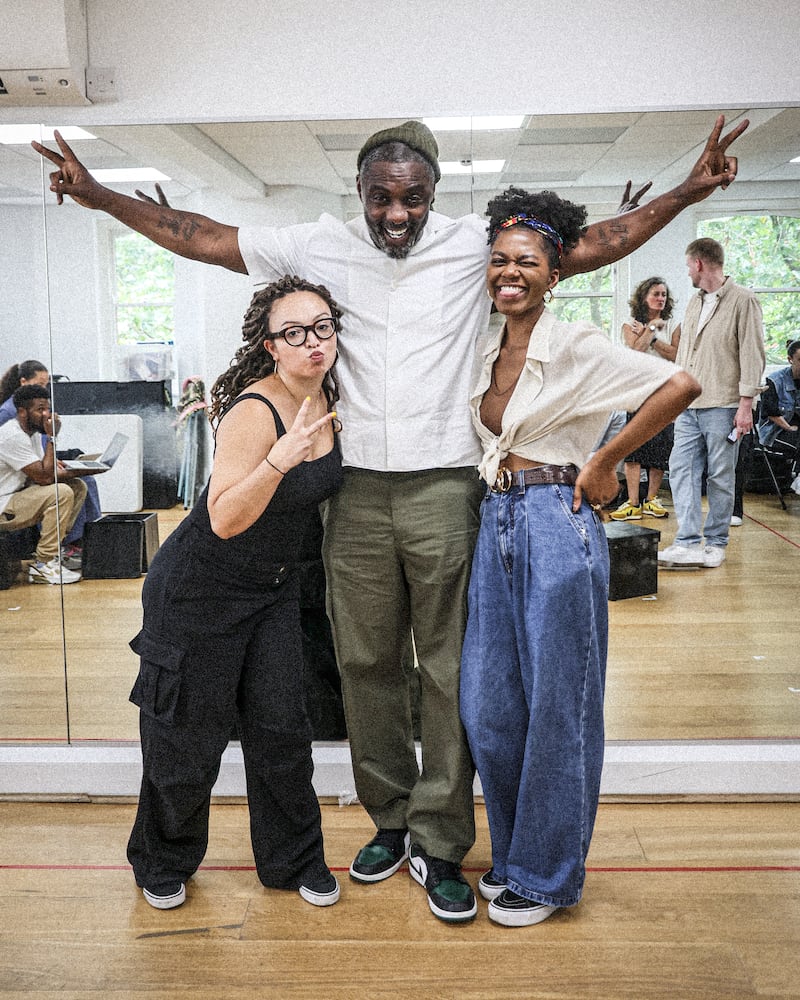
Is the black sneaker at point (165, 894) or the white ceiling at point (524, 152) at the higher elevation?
the white ceiling at point (524, 152)

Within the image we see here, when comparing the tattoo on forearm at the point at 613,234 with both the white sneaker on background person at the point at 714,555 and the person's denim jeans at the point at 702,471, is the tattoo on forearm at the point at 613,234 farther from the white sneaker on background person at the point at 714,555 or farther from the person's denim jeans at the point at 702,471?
the white sneaker on background person at the point at 714,555

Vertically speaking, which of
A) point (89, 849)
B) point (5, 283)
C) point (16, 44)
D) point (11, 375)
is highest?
point (16, 44)

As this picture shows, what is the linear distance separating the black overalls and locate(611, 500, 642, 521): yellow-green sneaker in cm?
96

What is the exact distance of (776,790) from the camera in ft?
9.20

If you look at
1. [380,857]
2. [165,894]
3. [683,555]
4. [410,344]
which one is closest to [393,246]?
[410,344]

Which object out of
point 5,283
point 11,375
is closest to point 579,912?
point 11,375

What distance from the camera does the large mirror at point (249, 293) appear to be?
2613 millimetres

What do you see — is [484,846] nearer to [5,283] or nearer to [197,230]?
[197,230]

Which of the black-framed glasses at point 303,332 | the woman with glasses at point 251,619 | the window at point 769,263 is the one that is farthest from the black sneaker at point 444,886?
the window at point 769,263

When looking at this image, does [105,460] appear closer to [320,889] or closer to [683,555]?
[320,889]

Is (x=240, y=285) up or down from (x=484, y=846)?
up

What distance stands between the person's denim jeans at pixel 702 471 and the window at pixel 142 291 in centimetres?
158

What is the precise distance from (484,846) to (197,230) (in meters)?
1.90

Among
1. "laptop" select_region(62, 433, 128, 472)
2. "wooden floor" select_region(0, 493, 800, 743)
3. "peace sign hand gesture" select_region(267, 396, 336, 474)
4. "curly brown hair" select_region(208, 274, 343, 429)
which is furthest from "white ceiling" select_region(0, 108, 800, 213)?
"wooden floor" select_region(0, 493, 800, 743)
